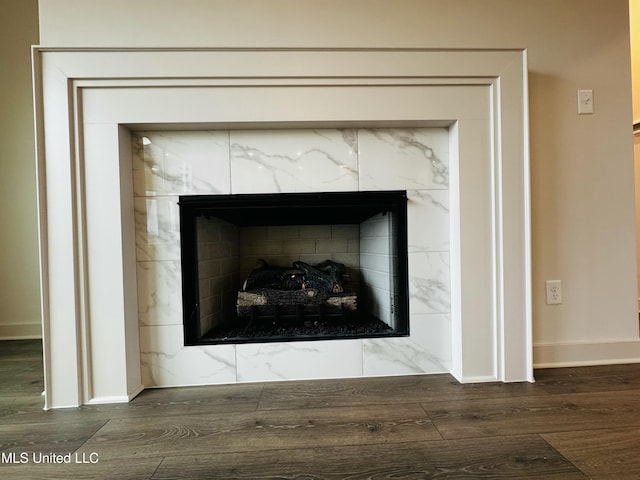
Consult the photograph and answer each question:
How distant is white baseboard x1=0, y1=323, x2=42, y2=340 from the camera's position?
224cm

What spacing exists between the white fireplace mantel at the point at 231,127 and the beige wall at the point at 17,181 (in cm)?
137

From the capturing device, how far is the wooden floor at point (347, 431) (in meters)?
0.89

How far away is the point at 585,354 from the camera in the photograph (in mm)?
1529

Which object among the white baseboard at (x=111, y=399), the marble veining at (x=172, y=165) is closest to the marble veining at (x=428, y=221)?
the marble veining at (x=172, y=165)

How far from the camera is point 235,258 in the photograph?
195 cm

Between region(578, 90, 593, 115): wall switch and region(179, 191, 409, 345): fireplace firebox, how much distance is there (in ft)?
3.18

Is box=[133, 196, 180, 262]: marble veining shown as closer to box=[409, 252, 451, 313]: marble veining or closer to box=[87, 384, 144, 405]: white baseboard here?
box=[87, 384, 144, 405]: white baseboard

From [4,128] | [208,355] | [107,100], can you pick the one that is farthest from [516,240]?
[4,128]

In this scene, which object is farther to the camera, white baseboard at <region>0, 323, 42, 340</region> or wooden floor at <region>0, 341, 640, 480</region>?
white baseboard at <region>0, 323, 42, 340</region>

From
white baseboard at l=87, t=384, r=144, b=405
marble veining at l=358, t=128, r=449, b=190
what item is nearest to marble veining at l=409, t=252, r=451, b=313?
marble veining at l=358, t=128, r=449, b=190

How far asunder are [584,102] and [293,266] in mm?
1703

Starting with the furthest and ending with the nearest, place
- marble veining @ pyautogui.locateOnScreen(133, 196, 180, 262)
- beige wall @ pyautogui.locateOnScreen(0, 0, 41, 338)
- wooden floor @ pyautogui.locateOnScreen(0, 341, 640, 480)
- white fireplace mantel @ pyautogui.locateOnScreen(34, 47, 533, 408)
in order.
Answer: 1. beige wall @ pyautogui.locateOnScreen(0, 0, 41, 338)
2. marble veining @ pyautogui.locateOnScreen(133, 196, 180, 262)
3. white fireplace mantel @ pyautogui.locateOnScreen(34, 47, 533, 408)
4. wooden floor @ pyautogui.locateOnScreen(0, 341, 640, 480)

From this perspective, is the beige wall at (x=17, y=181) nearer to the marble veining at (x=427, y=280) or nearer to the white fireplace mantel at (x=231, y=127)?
the white fireplace mantel at (x=231, y=127)

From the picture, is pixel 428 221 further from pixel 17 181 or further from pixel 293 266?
pixel 17 181
